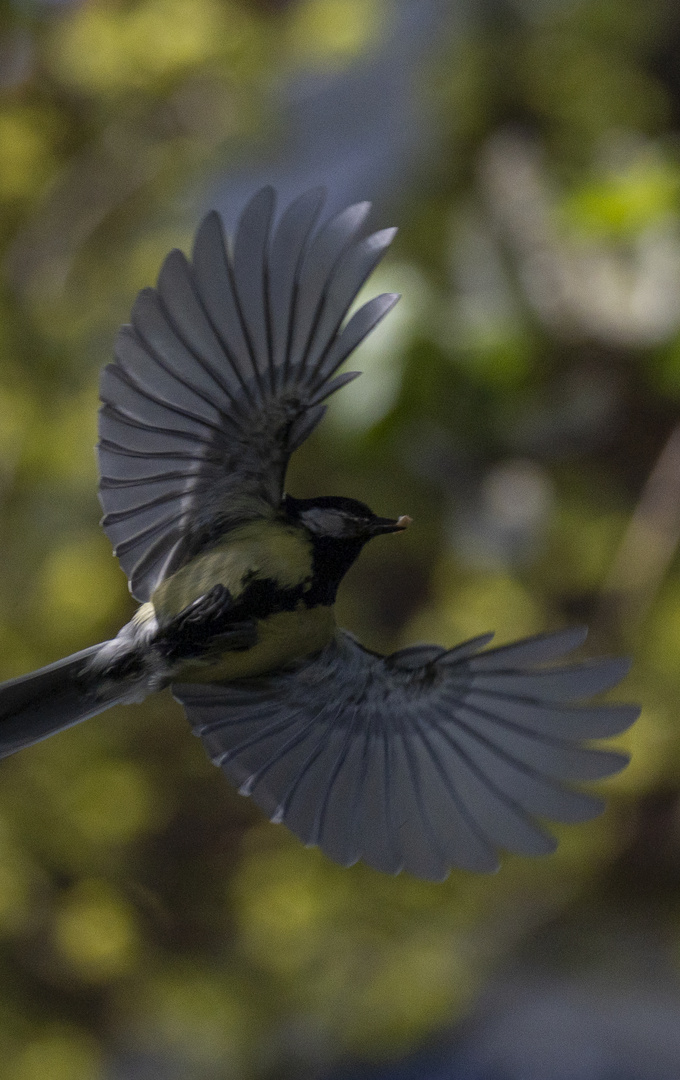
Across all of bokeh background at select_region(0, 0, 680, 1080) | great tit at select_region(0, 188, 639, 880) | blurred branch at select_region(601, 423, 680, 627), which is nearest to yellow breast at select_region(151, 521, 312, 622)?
great tit at select_region(0, 188, 639, 880)

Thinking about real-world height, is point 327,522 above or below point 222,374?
below

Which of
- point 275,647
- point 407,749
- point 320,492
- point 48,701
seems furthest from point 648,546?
point 48,701

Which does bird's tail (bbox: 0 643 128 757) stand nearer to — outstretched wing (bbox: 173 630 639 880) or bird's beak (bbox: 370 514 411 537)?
outstretched wing (bbox: 173 630 639 880)

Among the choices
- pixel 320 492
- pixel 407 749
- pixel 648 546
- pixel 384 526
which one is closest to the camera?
pixel 384 526

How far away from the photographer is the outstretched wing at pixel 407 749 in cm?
61

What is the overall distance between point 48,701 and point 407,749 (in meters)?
0.25

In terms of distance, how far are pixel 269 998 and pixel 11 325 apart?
3.41 ft

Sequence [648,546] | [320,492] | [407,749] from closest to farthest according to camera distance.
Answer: [407,749] < [648,546] < [320,492]

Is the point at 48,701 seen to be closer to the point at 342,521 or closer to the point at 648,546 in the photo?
the point at 342,521

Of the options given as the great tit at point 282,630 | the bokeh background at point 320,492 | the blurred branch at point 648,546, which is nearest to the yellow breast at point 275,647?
the great tit at point 282,630

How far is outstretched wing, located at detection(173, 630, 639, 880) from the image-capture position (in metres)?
0.61

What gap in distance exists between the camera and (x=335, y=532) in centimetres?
57

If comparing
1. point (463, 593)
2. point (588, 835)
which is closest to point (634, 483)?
point (463, 593)

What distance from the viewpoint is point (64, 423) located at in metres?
1.35
